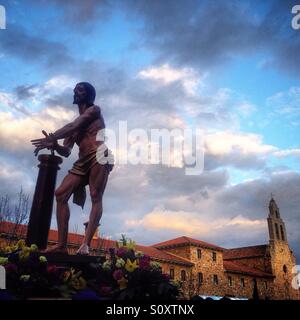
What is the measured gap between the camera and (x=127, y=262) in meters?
4.21

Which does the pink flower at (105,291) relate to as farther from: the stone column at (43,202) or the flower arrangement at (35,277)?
the stone column at (43,202)

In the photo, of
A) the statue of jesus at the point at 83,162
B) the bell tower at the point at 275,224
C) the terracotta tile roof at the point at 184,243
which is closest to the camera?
the statue of jesus at the point at 83,162

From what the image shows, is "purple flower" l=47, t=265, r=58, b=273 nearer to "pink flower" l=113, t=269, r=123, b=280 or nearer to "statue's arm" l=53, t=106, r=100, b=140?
"pink flower" l=113, t=269, r=123, b=280

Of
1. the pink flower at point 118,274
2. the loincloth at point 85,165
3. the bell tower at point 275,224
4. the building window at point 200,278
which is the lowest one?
the pink flower at point 118,274

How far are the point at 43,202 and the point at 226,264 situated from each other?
46.9 metres

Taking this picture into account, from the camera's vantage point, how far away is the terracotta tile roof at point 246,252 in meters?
57.0

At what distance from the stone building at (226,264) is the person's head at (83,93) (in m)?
25.9

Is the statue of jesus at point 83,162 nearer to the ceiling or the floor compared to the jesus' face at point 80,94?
nearer to the floor

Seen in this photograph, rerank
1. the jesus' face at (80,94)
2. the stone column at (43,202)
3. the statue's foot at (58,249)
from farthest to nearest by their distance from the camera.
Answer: the jesus' face at (80,94)
the stone column at (43,202)
the statue's foot at (58,249)

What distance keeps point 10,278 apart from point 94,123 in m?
2.63

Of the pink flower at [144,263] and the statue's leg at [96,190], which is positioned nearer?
the pink flower at [144,263]

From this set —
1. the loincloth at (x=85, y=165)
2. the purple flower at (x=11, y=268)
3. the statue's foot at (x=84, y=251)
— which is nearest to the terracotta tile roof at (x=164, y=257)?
the loincloth at (x=85, y=165)

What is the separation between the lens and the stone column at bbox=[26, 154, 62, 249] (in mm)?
4977

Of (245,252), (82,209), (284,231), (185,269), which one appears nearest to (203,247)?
(185,269)
